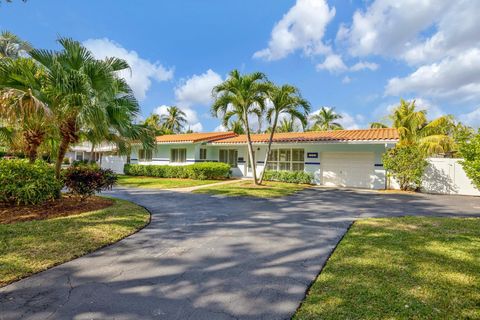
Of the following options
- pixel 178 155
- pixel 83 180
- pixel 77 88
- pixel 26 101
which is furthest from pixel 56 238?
pixel 178 155

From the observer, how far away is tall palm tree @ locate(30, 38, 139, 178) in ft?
23.9

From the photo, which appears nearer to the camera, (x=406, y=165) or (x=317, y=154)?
(x=406, y=165)

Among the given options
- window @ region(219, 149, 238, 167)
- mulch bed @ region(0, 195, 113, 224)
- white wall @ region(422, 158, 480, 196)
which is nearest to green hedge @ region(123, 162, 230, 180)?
window @ region(219, 149, 238, 167)

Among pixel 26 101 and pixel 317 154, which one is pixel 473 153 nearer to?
pixel 317 154

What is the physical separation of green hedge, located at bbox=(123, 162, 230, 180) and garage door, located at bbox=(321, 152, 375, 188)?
665 cm

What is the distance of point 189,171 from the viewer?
19281 mm

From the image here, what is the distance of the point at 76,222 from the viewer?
636 centimetres

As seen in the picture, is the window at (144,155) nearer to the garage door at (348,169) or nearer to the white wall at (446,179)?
the garage door at (348,169)

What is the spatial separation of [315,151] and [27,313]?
16.1 meters

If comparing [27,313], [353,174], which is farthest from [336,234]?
[353,174]

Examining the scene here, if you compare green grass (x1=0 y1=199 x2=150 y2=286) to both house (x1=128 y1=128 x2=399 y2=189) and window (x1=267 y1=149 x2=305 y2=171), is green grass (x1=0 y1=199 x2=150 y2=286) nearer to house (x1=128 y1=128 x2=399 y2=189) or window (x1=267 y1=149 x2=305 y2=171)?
house (x1=128 y1=128 x2=399 y2=189)

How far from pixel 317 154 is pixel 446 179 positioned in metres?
6.69

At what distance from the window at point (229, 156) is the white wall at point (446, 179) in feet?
39.7

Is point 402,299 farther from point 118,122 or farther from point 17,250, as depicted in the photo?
point 118,122
